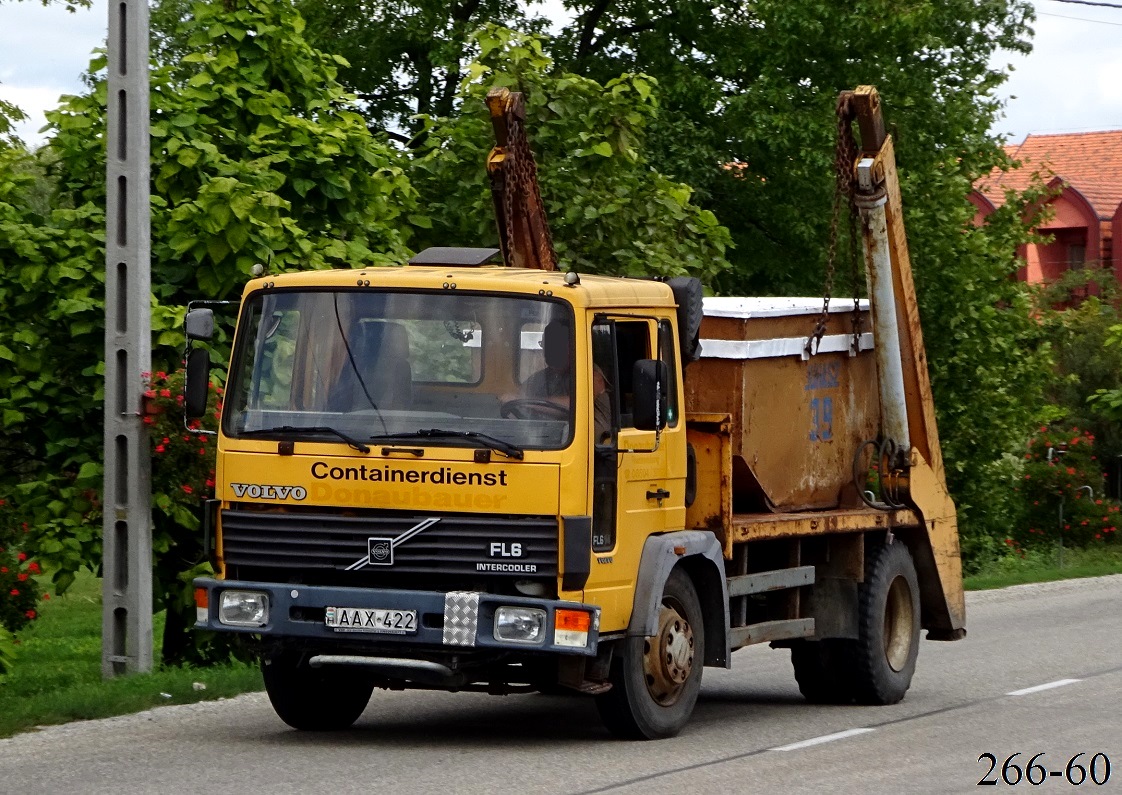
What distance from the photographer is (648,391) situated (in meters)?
9.56

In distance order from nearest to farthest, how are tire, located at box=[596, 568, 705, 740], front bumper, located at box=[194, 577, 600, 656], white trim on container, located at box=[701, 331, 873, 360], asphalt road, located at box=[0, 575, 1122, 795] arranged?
asphalt road, located at box=[0, 575, 1122, 795], front bumper, located at box=[194, 577, 600, 656], tire, located at box=[596, 568, 705, 740], white trim on container, located at box=[701, 331, 873, 360]

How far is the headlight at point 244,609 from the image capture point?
9.53 m

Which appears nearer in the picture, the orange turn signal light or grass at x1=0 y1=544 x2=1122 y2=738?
the orange turn signal light

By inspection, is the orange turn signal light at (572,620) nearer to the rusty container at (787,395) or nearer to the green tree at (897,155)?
the rusty container at (787,395)

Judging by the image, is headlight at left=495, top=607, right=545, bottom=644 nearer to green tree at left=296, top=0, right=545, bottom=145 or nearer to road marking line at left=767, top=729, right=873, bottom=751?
road marking line at left=767, top=729, right=873, bottom=751

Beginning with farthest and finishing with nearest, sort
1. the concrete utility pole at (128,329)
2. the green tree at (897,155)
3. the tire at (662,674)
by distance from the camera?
1. the green tree at (897,155)
2. the concrete utility pole at (128,329)
3. the tire at (662,674)

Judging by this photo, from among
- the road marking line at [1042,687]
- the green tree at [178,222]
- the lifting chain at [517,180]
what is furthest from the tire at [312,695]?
the road marking line at [1042,687]

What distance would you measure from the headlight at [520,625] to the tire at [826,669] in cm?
360

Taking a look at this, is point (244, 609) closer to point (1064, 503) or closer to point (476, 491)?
point (476, 491)

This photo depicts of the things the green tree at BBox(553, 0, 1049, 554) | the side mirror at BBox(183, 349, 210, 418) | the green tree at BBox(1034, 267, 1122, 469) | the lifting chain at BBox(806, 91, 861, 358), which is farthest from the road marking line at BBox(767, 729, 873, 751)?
the green tree at BBox(1034, 267, 1122, 469)

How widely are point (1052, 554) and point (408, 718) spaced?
715 inches

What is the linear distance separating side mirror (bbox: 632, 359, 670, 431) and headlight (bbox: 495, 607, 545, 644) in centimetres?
117

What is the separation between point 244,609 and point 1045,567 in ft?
61.1

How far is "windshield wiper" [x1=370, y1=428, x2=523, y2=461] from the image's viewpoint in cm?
925
